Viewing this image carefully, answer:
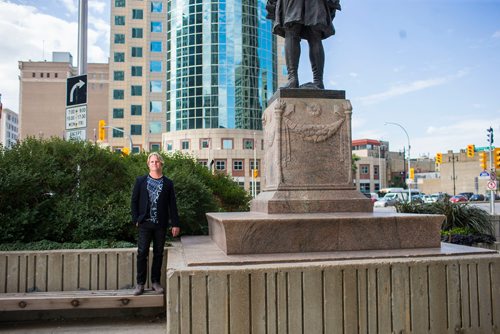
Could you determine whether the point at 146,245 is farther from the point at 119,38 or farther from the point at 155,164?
the point at 119,38

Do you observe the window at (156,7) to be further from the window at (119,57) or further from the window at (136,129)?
the window at (136,129)

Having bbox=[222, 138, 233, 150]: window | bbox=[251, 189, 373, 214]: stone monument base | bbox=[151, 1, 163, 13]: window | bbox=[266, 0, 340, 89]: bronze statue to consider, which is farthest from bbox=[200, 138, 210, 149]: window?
bbox=[251, 189, 373, 214]: stone monument base

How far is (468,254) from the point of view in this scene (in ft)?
18.7

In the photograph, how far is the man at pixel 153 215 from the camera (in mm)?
6105

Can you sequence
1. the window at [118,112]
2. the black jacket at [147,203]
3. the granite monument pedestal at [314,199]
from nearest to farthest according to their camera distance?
1. the granite monument pedestal at [314,199]
2. the black jacket at [147,203]
3. the window at [118,112]

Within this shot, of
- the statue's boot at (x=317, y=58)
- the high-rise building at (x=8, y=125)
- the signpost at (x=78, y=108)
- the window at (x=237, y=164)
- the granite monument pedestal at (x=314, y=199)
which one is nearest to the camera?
the granite monument pedestal at (x=314, y=199)

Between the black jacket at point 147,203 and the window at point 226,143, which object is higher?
the window at point 226,143

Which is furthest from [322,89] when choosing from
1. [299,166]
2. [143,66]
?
[143,66]

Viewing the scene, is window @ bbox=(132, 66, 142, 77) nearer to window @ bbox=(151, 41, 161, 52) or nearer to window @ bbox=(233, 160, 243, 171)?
window @ bbox=(151, 41, 161, 52)

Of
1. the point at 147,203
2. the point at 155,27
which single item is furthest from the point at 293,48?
the point at 155,27

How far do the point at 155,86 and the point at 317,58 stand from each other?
67.8 metres

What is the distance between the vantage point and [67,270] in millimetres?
6691

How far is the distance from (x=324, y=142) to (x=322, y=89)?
0.90 meters

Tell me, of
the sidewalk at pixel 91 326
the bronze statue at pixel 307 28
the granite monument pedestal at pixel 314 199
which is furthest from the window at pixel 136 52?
the sidewalk at pixel 91 326
